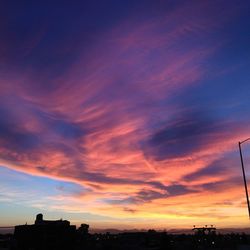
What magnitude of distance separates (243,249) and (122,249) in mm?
67734

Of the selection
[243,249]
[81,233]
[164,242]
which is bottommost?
[243,249]

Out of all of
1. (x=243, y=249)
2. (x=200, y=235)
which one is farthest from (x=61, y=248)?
(x=200, y=235)

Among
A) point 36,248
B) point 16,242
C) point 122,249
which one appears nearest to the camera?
point 36,248

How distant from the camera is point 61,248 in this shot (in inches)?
4215

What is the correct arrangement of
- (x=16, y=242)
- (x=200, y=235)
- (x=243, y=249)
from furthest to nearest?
(x=200, y=235) → (x=16, y=242) → (x=243, y=249)

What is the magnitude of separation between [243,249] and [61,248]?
59.0 metres

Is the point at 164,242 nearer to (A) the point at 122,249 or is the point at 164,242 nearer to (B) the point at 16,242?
(A) the point at 122,249

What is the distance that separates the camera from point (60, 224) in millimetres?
110750

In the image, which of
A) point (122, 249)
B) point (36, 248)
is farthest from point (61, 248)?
point (122, 249)

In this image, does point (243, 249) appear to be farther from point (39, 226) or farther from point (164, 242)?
point (39, 226)

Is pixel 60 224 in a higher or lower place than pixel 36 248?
higher

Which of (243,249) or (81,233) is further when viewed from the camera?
(81,233)

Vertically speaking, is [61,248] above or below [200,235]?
below

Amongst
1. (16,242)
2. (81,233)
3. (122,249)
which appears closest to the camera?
(16,242)
